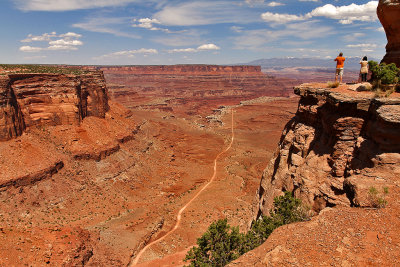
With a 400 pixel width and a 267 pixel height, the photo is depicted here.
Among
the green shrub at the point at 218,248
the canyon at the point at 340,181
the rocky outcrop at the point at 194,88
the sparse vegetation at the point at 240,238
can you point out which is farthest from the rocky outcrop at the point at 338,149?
the rocky outcrop at the point at 194,88

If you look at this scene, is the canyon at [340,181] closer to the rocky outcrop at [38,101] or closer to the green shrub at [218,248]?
the green shrub at [218,248]

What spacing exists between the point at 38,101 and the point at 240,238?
107 ft

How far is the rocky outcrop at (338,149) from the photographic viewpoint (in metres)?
11.7

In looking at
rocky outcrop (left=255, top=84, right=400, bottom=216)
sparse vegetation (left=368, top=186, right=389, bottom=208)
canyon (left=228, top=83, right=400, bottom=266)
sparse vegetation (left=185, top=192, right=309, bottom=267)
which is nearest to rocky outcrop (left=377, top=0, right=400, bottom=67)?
canyon (left=228, top=83, right=400, bottom=266)

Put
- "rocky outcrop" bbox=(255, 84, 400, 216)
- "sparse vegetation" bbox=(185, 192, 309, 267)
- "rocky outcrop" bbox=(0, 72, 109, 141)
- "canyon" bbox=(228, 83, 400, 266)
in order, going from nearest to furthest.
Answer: "canyon" bbox=(228, 83, 400, 266) → "rocky outcrop" bbox=(255, 84, 400, 216) → "sparse vegetation" bbox=(185, 192, 309, 267) → "rocky outcrop" bbox=(0, 72, 109, 141)

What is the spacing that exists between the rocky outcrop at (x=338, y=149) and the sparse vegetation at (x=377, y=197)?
0.24 meters

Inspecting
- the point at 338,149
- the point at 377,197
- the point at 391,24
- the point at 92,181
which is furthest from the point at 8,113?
the point at 391,24

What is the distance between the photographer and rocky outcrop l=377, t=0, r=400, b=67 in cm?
1562

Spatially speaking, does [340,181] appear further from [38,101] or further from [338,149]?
[38,101]

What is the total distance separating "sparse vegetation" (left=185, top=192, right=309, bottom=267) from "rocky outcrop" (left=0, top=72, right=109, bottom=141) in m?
27.4

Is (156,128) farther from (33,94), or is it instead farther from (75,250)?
(75,250)

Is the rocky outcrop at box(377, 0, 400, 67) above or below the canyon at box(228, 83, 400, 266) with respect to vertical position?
above

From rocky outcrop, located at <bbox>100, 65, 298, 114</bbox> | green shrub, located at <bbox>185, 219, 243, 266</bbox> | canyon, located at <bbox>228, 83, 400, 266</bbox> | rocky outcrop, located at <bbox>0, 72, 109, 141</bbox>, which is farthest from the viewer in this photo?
rocky outcrop, located at <bbox>100, 65, 298, 114</bbox>

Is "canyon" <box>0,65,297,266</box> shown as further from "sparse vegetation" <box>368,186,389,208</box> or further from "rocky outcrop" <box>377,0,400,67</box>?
"rocky outcrop" <box>377,0,400,67</box>
